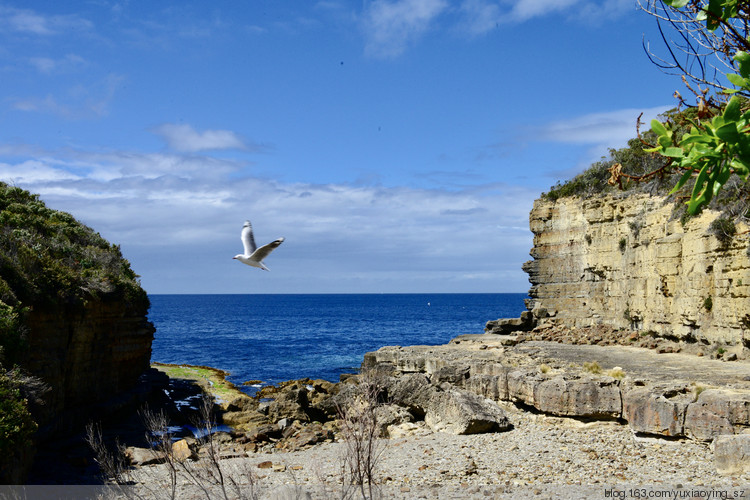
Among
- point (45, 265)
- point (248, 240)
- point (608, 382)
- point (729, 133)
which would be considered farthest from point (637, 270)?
point (729, 133)

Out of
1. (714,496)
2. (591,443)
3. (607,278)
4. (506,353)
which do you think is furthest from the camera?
(607,278)

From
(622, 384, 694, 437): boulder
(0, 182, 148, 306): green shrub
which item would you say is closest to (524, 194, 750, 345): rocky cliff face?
(622, 384, 694, 437): boulder

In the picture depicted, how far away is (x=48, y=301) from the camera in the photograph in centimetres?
1809

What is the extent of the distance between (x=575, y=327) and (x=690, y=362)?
37.8 feet

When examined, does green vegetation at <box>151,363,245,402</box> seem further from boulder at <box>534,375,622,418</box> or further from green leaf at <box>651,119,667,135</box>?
green leaf at <box>651,119,667,135</box>

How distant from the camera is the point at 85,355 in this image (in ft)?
68.3

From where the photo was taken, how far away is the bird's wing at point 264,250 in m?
8.86

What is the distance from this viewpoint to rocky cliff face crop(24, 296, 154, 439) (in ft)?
56.9

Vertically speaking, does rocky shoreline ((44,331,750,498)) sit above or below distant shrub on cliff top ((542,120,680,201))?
below

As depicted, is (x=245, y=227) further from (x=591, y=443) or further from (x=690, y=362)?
(x=690, y=362)

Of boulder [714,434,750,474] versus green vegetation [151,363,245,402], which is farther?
green vegetation [151,363,245,402]

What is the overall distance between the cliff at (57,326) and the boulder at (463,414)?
1002 centimetres

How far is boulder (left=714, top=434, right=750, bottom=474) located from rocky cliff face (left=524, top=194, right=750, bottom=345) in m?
6.32

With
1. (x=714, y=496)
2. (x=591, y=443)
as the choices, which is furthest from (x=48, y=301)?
(x=714, y=496)
